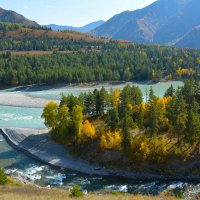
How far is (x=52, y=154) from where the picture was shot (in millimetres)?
84438

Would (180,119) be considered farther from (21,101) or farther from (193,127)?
(21,101)

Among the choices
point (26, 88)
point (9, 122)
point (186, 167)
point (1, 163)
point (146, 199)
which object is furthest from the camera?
point (26, 88)

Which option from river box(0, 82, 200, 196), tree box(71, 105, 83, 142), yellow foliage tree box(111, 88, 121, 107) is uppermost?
yellow foliage tree box(111, 88, 121, 107)

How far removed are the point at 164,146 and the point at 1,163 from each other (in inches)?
1309

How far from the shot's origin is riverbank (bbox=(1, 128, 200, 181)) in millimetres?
72812

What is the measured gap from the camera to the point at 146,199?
125 feet

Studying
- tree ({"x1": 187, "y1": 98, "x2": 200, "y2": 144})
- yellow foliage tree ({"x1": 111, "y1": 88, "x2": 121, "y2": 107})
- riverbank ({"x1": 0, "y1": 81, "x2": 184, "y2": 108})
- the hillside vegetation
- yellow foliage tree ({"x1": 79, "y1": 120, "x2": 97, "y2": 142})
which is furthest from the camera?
riverbank ({"x1": 0, "y1": 81, "x2": 184, "y2": 108})

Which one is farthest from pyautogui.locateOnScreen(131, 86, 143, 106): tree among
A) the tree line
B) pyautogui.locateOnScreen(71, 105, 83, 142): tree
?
pyautogui.locateOnScreen(71, 105, 83, 142): tree

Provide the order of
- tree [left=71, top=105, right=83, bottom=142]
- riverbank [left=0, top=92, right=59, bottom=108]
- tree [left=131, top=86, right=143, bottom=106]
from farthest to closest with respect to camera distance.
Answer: riverbank [left=0, top=92, right=59, bottom=108] < tree [left=131, top=86, right=143, bottom=106] < tree [left=71, top=105, right=83, bottom=142]

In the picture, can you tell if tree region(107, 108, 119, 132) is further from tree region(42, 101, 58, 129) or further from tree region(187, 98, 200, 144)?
tree region(187, 98, 200, 144)

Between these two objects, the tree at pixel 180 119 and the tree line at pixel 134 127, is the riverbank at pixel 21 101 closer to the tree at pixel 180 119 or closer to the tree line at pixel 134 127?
the tree line at pixel 134 127

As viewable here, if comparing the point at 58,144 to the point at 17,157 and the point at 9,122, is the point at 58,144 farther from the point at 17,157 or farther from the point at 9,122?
the point at 9,122

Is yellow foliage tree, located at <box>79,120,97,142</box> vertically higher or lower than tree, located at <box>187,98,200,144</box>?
lower

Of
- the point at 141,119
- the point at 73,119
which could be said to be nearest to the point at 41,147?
the point at 73,119
